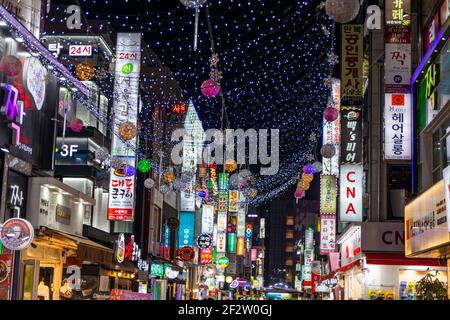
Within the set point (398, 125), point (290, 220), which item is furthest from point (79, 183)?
point (290, 220)

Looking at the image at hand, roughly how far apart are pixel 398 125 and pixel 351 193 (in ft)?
18.0

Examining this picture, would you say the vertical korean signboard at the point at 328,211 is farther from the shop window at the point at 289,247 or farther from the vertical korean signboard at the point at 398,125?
the shop window at the point at 289,247

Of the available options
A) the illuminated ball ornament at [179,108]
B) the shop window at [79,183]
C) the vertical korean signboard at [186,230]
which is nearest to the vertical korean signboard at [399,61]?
the shop window at [79,183]

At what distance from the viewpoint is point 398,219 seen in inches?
1073

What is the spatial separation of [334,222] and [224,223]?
22721 millimetres

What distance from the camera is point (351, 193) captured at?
2675 centimetres

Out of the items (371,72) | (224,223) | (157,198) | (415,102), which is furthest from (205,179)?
(415,102)

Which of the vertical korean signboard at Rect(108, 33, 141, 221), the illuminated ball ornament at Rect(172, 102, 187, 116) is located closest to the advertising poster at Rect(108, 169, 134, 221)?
the vertical korean signboard at Rect(108, 33, 141, 221)

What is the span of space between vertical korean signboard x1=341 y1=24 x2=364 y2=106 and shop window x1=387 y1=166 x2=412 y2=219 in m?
4.33

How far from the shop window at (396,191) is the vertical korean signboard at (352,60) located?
433cm

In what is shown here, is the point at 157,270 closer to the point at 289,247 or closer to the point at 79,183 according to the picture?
the point at 79,183
